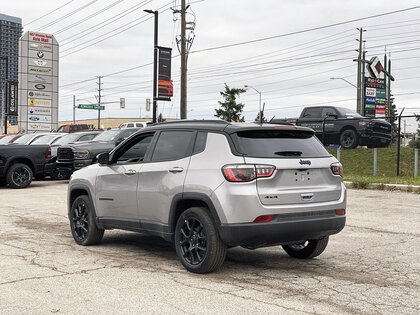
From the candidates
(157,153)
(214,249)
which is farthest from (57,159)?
(214,249)

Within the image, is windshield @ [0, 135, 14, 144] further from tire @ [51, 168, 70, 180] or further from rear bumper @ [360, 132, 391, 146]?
rear bumper @ [360, 132, 391, 146]

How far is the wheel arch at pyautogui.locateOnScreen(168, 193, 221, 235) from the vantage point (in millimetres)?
5789

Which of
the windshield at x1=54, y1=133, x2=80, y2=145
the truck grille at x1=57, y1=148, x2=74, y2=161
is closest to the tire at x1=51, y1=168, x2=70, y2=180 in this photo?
the truck grille at x1=57, y1=148, x2=74, y2=161

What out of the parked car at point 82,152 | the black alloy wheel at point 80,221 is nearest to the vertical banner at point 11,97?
the parked car at point 82,152

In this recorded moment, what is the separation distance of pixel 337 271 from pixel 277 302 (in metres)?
1.62

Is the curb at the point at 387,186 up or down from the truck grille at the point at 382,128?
down

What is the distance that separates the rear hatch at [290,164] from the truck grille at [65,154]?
42.2 feet

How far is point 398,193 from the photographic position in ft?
50.5

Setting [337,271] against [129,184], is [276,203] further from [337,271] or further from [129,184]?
[129,184]

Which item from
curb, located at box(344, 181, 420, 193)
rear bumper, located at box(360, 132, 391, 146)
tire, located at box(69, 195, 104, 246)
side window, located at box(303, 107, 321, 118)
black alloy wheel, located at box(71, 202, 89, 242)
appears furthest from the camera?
side window, located at box(303, 107, 321, 118)

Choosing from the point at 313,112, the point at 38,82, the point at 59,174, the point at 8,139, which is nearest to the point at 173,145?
the point at 59,174

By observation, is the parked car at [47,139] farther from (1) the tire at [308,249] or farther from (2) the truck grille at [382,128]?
(1) the tire at [308,249]

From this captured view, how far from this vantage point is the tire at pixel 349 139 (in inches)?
870

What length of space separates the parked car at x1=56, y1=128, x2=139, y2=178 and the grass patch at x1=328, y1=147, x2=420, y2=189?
816 centimetres
